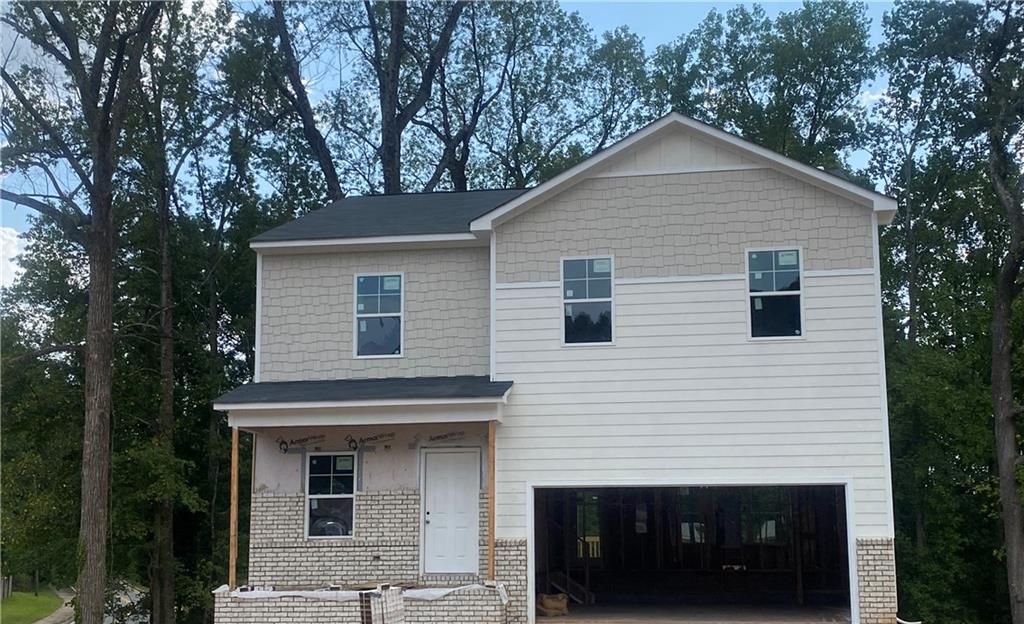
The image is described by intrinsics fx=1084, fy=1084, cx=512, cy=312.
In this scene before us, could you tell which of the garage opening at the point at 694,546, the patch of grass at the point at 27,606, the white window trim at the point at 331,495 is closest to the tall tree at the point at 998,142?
the garage opening at the point at 694,546

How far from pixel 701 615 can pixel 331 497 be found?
6017mm

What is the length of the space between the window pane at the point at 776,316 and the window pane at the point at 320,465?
6938 millimetres

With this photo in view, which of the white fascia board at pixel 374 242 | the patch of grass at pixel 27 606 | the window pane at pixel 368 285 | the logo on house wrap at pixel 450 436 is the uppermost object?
the white fascia board at pixel 374 242

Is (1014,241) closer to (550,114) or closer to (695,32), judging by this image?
(695,32)

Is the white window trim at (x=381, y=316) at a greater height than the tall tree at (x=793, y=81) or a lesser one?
lesser

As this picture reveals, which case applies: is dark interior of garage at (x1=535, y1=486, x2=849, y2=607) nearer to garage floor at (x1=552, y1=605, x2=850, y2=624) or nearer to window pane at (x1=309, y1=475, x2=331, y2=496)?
garage floor at (x1=552, y1=605, x2=850, y2=624)

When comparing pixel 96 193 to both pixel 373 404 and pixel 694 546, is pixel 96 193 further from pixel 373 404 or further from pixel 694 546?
pixel 694 546

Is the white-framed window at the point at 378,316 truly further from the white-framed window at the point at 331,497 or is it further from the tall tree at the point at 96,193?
the tall tree at the point at 96,193

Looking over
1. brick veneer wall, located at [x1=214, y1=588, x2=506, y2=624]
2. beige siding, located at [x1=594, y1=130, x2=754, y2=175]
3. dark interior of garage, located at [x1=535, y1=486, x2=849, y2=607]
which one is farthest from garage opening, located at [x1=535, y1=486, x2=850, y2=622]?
beige siding, located at [x1=594, y1=130, x2=754, y2=175]

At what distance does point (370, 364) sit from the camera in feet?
58.3

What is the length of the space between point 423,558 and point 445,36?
2179 cm

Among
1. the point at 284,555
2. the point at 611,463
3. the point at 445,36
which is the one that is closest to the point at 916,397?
the point at 611,463

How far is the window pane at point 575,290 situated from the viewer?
16641mm

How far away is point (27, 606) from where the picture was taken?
47.8 metres
